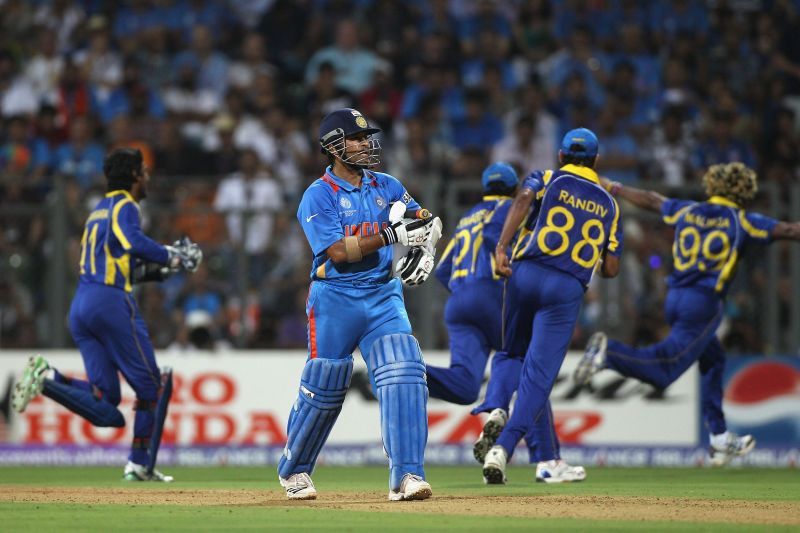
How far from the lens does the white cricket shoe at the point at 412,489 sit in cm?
860

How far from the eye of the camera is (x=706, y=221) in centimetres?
1284

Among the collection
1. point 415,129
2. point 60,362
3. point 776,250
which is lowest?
point 60,362

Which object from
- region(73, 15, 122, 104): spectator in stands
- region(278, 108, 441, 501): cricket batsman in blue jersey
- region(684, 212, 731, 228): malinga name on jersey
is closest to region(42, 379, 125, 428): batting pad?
region(278, 108, 441, 501): cricket batsman in blue jersey

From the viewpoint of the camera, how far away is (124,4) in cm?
2000

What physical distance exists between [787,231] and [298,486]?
5.50m

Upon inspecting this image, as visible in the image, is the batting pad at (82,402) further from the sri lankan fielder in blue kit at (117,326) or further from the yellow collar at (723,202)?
the yellow collar at (723,202)

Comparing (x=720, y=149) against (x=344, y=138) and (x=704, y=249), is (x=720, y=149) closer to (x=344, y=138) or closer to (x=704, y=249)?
(x=704, y=249)

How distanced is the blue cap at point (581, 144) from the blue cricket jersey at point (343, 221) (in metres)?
2.31

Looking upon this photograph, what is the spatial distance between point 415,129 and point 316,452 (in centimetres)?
895

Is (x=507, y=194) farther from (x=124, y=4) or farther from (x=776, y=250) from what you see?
(x=124, y=4)

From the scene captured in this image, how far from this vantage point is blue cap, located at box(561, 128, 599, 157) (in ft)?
35.7

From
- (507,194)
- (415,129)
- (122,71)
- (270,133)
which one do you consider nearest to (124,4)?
(122,71)

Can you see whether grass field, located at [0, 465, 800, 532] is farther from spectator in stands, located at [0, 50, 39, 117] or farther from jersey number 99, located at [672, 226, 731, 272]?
spectator in stands, located at [0, 50, 39, 117]

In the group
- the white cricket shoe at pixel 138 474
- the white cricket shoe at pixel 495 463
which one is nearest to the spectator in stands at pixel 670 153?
the white cricket shoe at pixel 495 463
